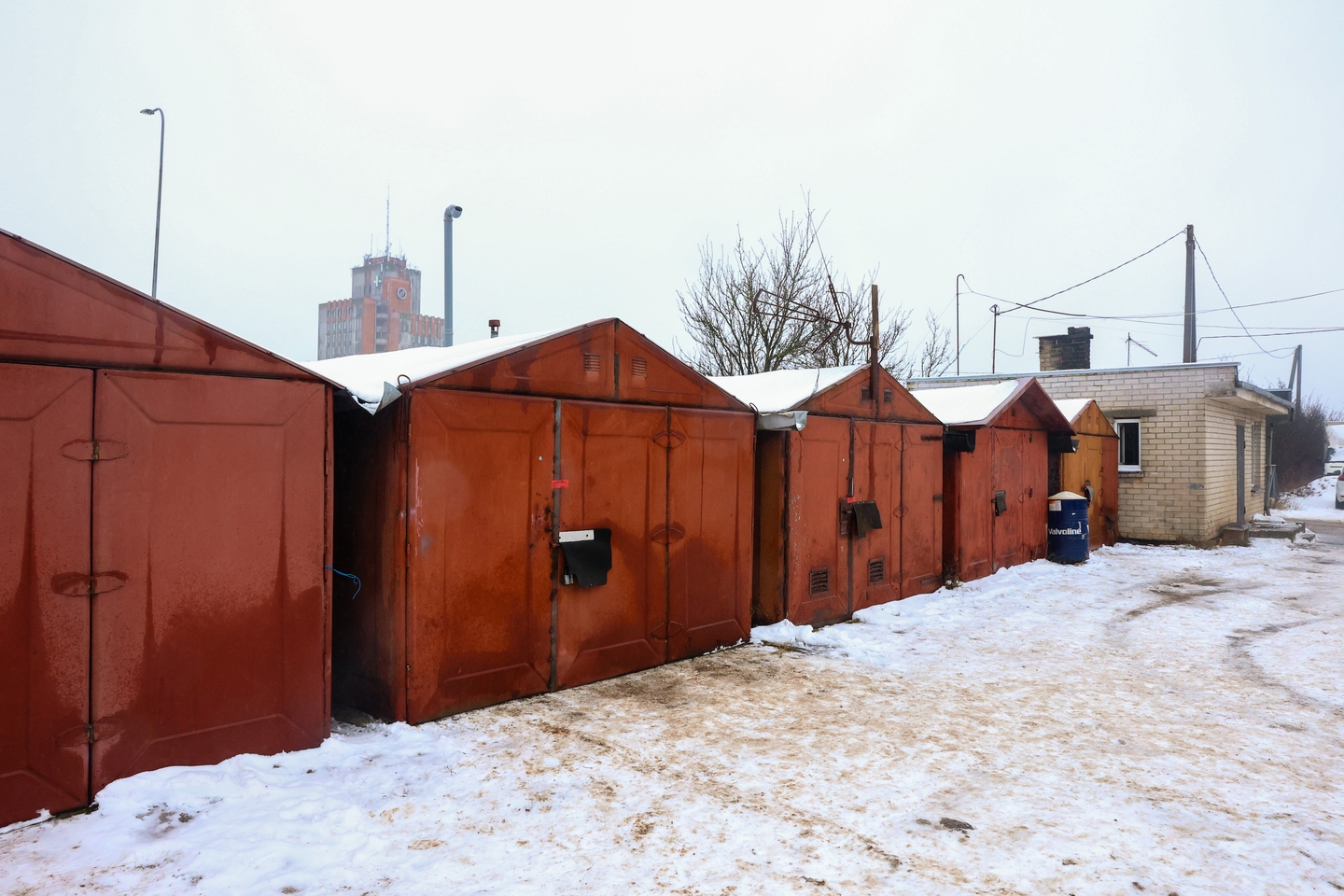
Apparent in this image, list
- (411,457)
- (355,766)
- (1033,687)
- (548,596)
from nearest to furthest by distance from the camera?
(355,766) → (411,457) → (548,596) → (1033,687)

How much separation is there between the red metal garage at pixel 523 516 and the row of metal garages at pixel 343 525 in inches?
0.8

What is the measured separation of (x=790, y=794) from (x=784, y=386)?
18.3ft

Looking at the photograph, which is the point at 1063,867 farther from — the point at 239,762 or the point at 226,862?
the point at 239,762

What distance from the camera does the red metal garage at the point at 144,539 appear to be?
369cm

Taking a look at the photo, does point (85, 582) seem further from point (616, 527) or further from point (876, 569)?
point (876, 569)

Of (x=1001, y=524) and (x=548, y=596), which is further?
(x=1001, y=524)

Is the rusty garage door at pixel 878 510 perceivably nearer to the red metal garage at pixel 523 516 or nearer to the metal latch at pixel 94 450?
the red metal garage at pixel 523 516

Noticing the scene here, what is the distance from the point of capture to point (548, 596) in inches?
233

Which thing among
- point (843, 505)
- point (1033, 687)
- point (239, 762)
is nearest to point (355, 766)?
point (239, 762)

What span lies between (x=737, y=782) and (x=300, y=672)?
8.35ft

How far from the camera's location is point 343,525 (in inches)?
215

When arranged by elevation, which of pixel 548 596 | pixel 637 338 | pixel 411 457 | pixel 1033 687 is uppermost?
pixel 637 338

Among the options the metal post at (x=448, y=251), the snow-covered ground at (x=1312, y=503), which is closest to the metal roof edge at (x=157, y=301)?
the metal post at (x=448, y=251)

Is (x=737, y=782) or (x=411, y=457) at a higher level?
(x=411, y=457)
